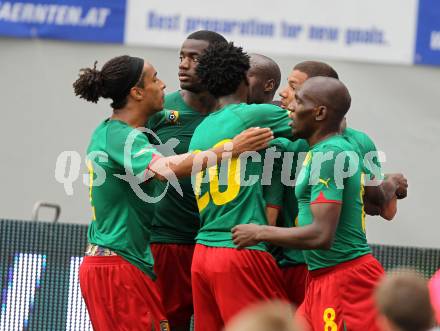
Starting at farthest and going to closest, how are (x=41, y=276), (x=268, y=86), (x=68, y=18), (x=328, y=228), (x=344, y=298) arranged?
(x=68, y=18) → (x=41, y=276) → (x=268, y=86) → (x=344, y=298) → (x=328, y=228)

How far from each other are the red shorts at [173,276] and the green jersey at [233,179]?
720mm

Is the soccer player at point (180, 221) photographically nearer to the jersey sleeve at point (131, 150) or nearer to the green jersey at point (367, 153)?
the jersey sleeve at point (131, 150)

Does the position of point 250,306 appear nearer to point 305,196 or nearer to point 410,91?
point 305,196

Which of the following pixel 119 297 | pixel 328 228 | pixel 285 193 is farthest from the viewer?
pixel 285 193

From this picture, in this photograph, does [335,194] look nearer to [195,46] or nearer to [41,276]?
[195,46]

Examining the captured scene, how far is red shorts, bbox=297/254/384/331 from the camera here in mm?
5285

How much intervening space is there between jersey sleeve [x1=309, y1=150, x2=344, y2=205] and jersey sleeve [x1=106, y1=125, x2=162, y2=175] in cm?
83

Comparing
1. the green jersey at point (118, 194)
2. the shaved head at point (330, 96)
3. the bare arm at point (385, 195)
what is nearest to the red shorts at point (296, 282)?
the bare arm at point (385, 195)

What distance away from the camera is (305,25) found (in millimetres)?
9008

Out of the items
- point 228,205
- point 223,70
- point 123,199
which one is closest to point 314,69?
point 223,70

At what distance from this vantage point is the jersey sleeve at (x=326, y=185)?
5.24 m

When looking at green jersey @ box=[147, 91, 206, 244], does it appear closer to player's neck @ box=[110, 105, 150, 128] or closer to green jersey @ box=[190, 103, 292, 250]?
player's neck @ box=[110, 105, 150, 128]

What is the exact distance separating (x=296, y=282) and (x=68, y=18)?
4042 millimetres

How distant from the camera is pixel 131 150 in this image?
5629 mm
